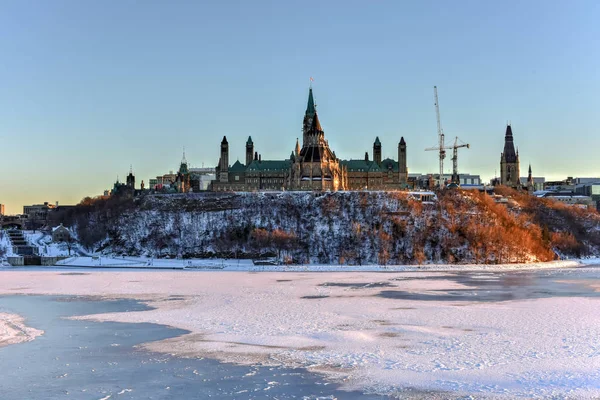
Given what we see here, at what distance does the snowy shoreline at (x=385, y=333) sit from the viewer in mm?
31797

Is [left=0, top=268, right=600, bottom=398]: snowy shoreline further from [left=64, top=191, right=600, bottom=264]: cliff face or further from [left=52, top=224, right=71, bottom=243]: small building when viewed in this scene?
[left=52, top=224, right=71, bottom=243]: small building

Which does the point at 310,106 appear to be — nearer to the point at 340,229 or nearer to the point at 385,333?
the point at 340,229

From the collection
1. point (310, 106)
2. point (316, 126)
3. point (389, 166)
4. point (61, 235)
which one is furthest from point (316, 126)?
point (61, 235)

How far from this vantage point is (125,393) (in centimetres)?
2920

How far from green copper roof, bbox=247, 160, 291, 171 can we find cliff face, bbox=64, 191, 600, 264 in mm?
48822

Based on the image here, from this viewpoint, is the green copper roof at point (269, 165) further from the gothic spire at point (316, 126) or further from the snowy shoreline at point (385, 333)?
the snowy shoreline at point (385, 333)

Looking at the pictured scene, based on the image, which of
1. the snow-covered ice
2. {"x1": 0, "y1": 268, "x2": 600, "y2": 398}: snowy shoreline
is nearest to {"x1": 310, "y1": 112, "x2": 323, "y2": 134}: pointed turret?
{"x1": 0, "y1": 268, "x2": 600, "y2": 398}: snowy shoreline

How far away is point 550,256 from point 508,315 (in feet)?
245

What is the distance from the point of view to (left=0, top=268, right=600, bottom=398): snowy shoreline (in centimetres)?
3180

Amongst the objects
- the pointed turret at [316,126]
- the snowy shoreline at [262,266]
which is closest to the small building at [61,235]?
the snowy shoreline at [262,266]

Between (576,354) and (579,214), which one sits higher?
(579,214)

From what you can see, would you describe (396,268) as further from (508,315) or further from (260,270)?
(508,315)

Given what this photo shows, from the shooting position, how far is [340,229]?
122 meters

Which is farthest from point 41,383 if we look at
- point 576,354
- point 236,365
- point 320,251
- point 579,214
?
point 579,214
